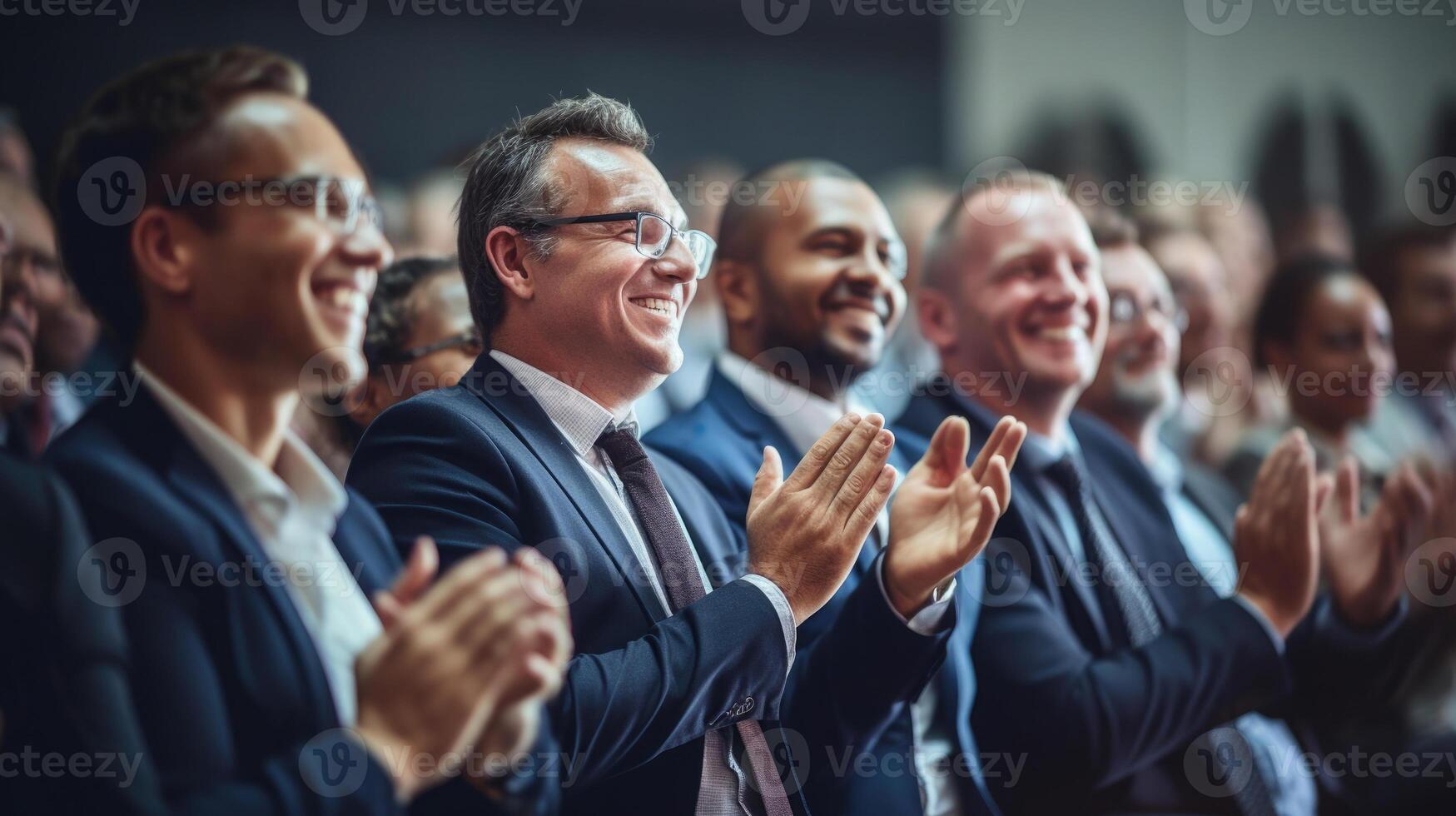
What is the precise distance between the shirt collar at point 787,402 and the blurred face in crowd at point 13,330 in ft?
3.43

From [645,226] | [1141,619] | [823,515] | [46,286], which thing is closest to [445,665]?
[823,515]

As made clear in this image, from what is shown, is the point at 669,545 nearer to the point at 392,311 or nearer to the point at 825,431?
the point at 825,431

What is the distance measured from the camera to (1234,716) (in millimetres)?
2330

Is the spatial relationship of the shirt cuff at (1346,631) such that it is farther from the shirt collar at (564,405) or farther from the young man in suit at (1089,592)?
the shirt collar at (564,405)

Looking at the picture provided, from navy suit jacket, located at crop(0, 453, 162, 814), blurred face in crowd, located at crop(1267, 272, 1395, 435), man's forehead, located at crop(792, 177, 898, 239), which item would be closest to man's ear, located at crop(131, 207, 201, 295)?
navy suit jacket, located at crop(0, 453, 162, 814)

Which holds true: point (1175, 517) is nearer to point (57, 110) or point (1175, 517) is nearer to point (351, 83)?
point (57, 110)

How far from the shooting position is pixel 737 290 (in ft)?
7.86

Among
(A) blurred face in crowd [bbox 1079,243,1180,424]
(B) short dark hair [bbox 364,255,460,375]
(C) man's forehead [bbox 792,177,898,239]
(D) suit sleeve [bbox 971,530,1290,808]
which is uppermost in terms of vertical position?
(C) man's forehead [bbox 792,177,898,239]

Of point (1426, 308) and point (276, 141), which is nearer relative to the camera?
point (276, 141)

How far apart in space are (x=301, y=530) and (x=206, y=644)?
0.58 ft

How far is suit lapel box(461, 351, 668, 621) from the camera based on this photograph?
5.62 feet

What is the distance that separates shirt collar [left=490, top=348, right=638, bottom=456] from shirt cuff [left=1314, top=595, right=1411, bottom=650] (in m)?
1.58

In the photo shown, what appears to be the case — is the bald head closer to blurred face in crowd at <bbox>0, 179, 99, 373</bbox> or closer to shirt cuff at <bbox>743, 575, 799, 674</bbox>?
shirt cuff at <bbox>743, 575, 799, 674</bbox>

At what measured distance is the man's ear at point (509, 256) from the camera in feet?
6.00
